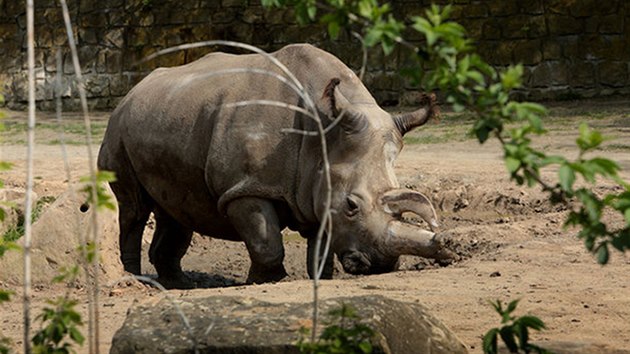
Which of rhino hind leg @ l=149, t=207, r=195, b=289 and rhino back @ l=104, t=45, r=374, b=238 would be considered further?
rhino hind leg @ l=149, t=207, r=195, b=289

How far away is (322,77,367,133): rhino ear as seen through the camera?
859cm

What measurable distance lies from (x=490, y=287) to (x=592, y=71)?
1174cm

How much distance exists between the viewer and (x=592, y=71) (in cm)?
1902

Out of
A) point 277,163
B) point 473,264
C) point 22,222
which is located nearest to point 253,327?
point 277,163

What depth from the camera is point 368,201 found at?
8.73m

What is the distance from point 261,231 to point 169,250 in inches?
75.0

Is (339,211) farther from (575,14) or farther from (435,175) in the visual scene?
(575,14)

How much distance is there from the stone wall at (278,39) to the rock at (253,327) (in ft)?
44.4

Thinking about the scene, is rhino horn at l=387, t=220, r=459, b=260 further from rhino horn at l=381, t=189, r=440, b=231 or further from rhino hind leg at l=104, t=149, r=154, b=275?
rhino hind leg at l=104, t=149, r=154, b=275

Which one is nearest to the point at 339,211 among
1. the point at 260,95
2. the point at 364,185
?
the point at 364,185

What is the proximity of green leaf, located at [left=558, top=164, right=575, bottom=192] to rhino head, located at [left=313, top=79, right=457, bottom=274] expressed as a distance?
4801 millimetres

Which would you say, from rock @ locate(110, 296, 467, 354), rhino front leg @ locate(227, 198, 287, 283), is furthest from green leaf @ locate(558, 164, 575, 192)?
rhino front leg @ locate(227, 198, 287, 283)

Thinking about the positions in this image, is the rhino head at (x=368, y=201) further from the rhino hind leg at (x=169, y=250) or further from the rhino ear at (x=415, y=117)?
the rhino hind leg at (x=169, y=250)

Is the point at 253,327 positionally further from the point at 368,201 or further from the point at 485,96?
the point at 368,201
